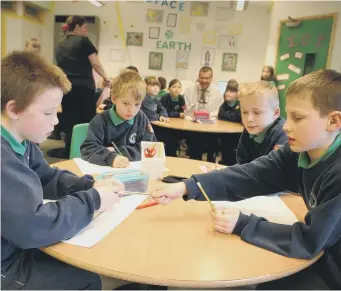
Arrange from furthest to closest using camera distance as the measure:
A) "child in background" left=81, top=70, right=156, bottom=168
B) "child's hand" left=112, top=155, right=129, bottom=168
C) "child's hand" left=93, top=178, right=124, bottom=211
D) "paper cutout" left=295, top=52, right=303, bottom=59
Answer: "paper cutout" left=295, top=52, right=303, bottom=59 < "child in background" left=81, top=70, right=156, bottom=168 < "child's hand" left=112, top=155, right=129, bottom=168 < "child's hand" left=93, top=178, right=124, bottom=211

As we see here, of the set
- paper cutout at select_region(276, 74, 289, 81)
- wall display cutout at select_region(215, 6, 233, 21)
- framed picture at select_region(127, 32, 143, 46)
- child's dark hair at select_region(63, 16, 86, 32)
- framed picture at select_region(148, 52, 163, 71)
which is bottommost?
paper cutout at select_region(276, 74, 289, 81)

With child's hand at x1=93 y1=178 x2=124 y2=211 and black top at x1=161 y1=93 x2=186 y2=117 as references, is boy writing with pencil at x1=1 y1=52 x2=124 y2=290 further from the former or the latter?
black top at x1=161 y1=93 x2=186 y2=117

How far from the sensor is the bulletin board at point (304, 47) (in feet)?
13.7

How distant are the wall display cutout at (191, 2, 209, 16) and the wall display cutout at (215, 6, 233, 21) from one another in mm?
186

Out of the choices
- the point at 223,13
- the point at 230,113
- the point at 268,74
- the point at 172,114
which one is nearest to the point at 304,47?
the point at 268,74

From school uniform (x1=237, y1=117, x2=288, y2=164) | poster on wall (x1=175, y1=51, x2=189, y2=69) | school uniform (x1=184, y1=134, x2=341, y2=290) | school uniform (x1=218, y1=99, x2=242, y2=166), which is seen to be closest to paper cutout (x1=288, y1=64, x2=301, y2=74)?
school uniform (x1=218, y1=99, x2=242, y2=166)

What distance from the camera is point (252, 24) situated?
549 centimetres

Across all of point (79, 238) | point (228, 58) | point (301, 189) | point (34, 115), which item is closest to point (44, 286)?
point (79, 238)

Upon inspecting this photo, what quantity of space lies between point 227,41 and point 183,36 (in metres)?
0.75

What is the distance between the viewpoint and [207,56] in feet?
18.8

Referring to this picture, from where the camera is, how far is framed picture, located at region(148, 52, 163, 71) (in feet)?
19.0

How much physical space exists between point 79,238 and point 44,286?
6.1 inches

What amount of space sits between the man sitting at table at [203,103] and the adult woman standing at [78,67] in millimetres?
1138

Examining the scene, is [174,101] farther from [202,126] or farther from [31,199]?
[31,199]
